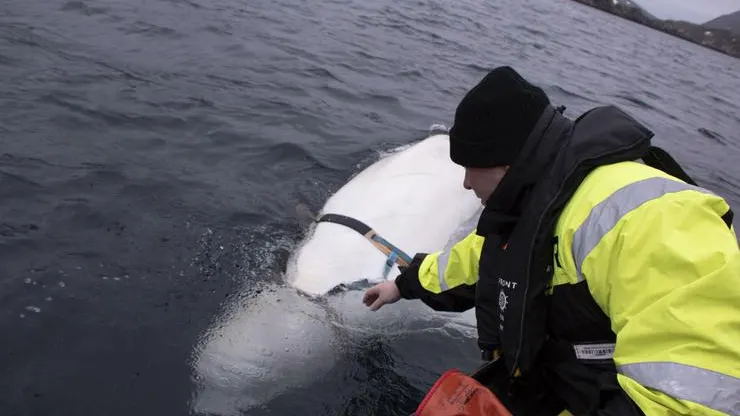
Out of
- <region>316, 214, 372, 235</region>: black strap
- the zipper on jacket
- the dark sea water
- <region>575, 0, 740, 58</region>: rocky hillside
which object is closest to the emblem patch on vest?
the zipper on jacket

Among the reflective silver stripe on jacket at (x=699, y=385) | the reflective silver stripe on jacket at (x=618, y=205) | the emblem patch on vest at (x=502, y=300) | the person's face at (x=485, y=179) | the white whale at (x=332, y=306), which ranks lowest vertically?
the white whale at (x=332, y=306)

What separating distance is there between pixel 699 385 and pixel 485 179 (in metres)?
1.26

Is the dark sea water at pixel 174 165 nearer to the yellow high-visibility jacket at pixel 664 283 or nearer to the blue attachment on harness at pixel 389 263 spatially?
the blue attachment on harness at pixel 389 263

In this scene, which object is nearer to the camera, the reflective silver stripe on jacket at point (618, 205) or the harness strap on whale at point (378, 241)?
the reflective silver stripe on jacket at point (618, 205)

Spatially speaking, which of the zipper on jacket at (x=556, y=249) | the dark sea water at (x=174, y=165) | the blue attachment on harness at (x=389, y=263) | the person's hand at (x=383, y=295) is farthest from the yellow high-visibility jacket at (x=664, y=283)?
the blue attachment on harness at (x=389, y=263)

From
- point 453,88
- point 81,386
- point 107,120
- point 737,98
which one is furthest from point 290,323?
point 737,98

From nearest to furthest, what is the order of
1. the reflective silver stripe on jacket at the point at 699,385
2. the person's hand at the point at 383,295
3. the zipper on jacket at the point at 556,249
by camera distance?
the reflective silver stripe on jacket at the point at 699,385 → the zipper on jacket at the point at 556,249 → the person's hand at the point at 383,295

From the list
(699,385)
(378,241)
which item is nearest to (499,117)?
(699,385)

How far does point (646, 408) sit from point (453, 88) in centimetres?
1037

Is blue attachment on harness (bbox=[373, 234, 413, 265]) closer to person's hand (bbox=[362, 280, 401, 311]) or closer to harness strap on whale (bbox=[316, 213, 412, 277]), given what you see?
harness strap on whale (bbox=[316, 213, 412, 277])

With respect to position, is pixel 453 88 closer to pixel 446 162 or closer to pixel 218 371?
pixel 446 162

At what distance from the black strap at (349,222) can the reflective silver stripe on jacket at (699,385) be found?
3295 millimetres

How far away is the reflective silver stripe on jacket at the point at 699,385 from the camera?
180 cm

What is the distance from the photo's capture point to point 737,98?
24375 mm
